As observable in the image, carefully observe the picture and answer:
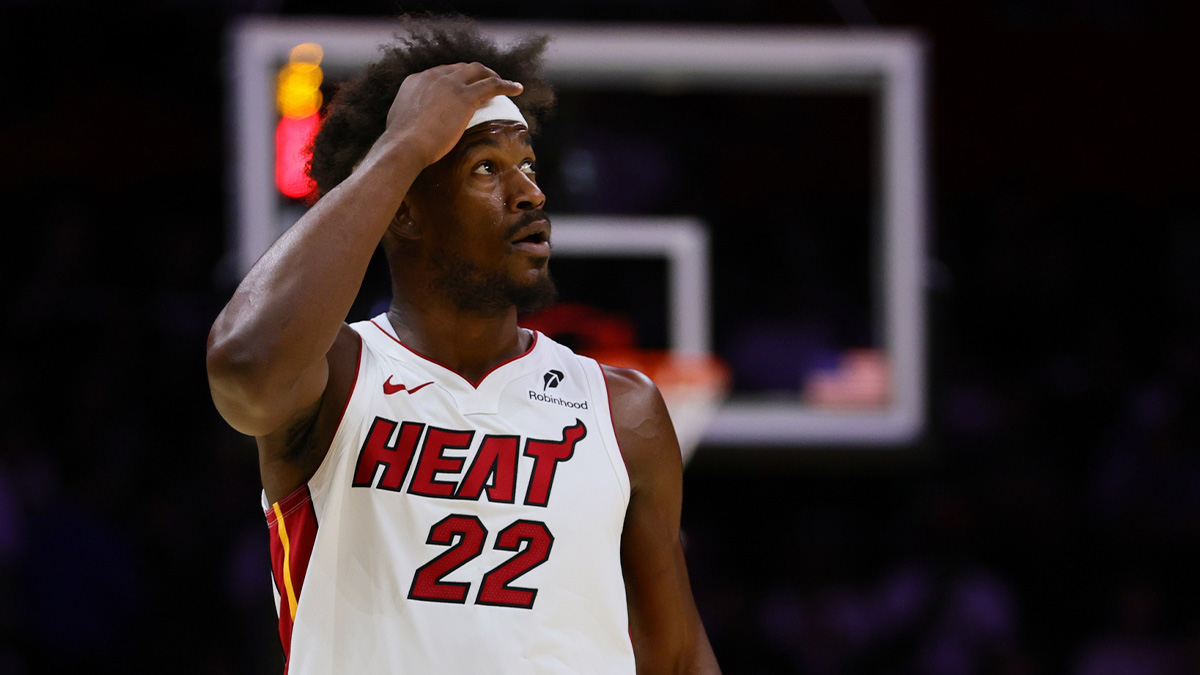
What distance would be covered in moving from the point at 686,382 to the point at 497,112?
3170mm

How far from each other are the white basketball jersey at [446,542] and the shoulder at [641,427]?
4.1 inches

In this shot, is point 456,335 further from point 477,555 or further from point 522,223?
point 477,555

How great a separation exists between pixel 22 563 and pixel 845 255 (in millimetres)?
4299

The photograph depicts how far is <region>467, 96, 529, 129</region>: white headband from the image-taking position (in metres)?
2.54

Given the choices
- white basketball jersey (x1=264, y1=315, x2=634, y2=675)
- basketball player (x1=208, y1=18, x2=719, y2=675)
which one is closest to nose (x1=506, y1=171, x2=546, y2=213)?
basketball player (x1=208, y1=18, x2=719, y2=675)

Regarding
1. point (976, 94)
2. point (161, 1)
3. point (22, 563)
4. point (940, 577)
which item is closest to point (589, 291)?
point (940, 577)

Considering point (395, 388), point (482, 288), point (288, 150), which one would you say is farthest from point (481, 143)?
point (288, 150)

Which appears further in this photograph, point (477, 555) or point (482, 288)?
point (482, 288)

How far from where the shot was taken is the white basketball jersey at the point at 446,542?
237 cm

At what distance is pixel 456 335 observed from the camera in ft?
8.54

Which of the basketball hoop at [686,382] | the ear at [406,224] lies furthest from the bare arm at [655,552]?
the basketball hoop at [686,382]

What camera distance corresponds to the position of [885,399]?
570cm

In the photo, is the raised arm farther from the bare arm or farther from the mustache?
the bare arm

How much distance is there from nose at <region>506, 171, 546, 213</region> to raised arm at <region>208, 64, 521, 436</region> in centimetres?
18
